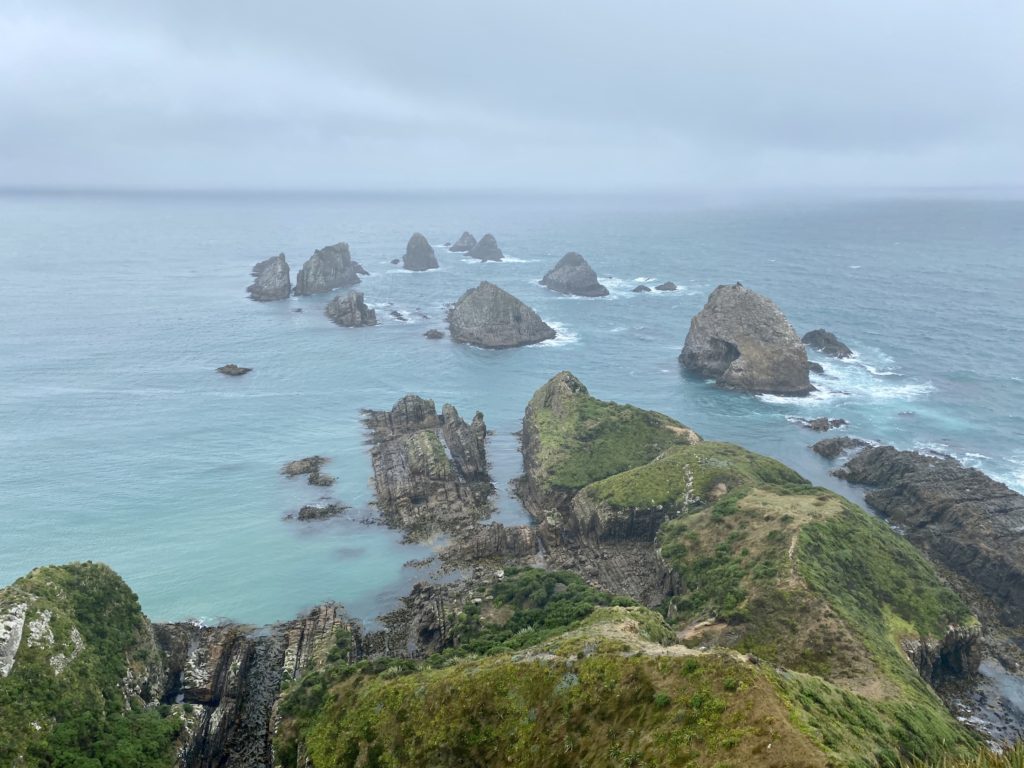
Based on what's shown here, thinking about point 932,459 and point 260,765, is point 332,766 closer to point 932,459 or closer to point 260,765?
point 260,765

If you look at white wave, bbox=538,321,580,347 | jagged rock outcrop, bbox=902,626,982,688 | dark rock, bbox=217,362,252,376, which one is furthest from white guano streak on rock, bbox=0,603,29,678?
white wave, bbox=538,321,580,347

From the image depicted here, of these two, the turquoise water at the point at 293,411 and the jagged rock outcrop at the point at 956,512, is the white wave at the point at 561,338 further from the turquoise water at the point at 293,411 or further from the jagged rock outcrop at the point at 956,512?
the jagged rock outcrop at the point at 956,512

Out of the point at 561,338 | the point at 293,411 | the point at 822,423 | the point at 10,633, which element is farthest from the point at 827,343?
the point at 10,633

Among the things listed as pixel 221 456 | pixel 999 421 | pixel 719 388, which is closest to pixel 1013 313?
pixel 999 421

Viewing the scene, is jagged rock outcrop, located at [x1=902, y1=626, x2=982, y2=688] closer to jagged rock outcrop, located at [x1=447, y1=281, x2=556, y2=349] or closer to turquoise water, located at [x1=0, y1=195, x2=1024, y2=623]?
turquoise water, located at [x1=0, y1=195, x2=1024, y2=623]

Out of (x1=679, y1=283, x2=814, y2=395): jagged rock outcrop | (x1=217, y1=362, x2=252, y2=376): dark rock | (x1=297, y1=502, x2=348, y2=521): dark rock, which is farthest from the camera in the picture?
(x1=217, y1=362, x2=252, y2=376): dark rock
